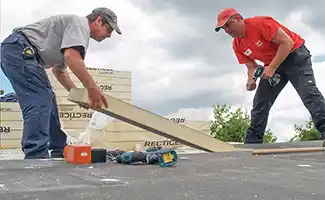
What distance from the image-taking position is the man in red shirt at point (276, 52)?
8.70 feet

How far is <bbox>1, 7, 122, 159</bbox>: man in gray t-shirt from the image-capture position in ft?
5.97

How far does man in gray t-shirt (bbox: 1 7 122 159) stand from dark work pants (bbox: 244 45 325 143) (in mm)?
1379

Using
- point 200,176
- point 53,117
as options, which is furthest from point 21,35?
point 200,176

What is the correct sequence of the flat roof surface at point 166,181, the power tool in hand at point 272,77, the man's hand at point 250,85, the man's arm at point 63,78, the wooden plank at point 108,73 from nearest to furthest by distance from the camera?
the flat roof surface at point 166,181
the man's arm at point 63,78
the power tool in hand at point 272,77
the man's hand at point 250,85
the wooden plank at point 108,73

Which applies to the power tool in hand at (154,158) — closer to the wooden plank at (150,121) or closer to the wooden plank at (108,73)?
the wooden plank at (150,121)

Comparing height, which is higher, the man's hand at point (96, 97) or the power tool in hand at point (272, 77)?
the power tool in hand at point (272, 77)

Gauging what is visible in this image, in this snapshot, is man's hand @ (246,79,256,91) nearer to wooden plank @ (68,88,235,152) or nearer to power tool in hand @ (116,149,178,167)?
wooden plank @ (68,88,235,152)

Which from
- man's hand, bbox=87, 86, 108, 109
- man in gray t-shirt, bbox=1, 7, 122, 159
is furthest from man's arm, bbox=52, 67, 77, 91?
man's hand, bbox=87, 86, 108, 109

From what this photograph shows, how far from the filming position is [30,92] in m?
1.93

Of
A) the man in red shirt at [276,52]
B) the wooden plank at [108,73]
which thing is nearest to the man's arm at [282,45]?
the man in red shirt at [276,52]

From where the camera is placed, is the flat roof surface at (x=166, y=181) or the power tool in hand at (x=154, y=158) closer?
the flat roof surface at (x=166, y=181)

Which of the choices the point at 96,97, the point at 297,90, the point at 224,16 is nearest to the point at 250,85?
the point at 297,90

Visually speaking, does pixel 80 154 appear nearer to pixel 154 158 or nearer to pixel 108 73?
pixel 154 158

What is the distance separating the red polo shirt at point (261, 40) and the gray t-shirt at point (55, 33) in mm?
1255
